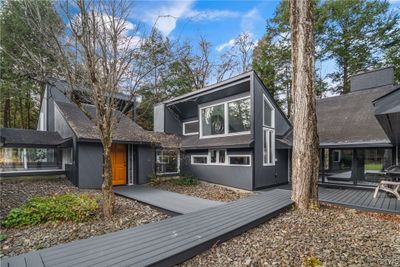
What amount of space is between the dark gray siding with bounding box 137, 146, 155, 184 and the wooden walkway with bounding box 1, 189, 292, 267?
7.10 meters

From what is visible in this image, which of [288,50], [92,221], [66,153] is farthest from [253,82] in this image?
[288,50]

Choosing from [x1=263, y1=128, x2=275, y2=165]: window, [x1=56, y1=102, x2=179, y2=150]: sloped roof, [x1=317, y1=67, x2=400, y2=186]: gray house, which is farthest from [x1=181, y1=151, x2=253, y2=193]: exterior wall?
[x1=317, y1=67, x2=400, y2=186]: gray house

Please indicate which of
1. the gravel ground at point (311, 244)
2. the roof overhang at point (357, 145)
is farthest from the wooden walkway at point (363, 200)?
the roof overhang at point (357, 145)

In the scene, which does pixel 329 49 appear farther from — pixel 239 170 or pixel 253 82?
pixel 239 170

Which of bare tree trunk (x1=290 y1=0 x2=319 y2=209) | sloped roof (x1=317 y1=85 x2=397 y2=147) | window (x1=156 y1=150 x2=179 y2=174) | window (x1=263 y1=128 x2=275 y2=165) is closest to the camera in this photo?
bare tree trunk (x1=290 y1=0 x2=319 y2=209)

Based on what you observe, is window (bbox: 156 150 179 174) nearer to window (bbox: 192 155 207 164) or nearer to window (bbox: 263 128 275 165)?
window (bbox: 192 155 207 164)

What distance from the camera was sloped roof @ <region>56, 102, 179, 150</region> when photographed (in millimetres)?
9607

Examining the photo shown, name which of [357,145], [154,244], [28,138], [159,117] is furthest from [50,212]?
[357,145]

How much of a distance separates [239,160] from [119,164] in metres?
5.86

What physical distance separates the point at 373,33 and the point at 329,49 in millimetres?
2803

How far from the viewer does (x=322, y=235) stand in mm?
3953

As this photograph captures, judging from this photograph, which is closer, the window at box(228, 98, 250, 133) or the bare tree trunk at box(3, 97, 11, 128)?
the window at box(228, 98, 250, 133)

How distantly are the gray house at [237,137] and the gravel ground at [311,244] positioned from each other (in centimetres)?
448

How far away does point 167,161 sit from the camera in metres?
12.5
